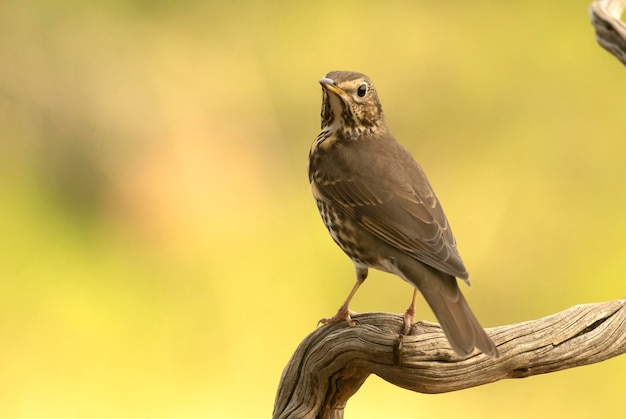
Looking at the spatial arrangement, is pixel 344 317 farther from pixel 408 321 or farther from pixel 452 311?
pixel 452 311

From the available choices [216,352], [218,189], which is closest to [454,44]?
[218,189]

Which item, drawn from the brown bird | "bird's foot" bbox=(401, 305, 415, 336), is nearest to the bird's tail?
the brown bird

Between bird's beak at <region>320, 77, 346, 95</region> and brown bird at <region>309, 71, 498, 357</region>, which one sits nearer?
brown bird at <region>309, 71, 498, 357</region>

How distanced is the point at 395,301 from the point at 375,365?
224cm

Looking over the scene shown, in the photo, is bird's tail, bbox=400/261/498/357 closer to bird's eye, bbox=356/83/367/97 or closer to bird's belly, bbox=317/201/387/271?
bird's belly, bbox=317/201/387/271

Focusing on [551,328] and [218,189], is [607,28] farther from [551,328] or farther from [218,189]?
[218,189]

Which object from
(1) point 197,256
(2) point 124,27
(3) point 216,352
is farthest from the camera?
(2) point 124,27

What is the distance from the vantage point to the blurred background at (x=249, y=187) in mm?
5465

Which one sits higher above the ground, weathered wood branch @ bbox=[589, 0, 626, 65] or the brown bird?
weathered wood branch @ bbox=[589, 0, 626, 65]

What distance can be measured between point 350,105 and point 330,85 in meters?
0.17

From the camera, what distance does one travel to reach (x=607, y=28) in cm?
290

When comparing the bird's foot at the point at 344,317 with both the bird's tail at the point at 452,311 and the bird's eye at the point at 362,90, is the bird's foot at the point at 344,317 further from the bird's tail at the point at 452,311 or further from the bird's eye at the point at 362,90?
the bird's eye at the point at 362,90

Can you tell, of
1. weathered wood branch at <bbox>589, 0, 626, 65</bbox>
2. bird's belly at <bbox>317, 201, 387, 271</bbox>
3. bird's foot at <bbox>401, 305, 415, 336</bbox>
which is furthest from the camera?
bird's belly at <bbox>317, 201, 387, 271</bbox>

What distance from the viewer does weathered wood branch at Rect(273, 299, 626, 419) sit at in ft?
10.7
